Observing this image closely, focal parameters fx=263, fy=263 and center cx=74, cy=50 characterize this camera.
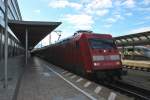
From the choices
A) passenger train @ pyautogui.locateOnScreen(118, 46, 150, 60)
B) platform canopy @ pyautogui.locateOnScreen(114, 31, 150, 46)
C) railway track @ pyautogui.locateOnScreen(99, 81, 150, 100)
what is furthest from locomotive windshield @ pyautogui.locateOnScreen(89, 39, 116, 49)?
passenger train @ pyautogui.locateOnScreen(118, 46, 150, 60)

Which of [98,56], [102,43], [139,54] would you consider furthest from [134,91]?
[139,54]

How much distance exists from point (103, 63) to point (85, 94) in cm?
482

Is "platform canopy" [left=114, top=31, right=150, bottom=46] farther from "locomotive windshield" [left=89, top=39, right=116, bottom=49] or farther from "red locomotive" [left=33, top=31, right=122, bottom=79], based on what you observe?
"red locomotive" [left=33, top=31, right=122, bottom=79]

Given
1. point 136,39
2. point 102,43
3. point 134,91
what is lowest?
point 134,91

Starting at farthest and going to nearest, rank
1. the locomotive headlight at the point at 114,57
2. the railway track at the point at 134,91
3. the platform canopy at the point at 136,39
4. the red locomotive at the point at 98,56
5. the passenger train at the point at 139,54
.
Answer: the passenger train at the point at 139,54 < the platform canopy at the point at 136,39 < the locomotive headlight at the point at 114,57 < the red locomotive at the point at 98,56 < the railway track at the point at 134,91

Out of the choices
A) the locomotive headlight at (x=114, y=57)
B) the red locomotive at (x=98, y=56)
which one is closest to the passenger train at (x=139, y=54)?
the locomotive headlight at (x=114, y=57)

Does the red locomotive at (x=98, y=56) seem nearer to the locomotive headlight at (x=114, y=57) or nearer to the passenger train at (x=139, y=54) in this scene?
the locomotive headlight at (x=114, y=57)

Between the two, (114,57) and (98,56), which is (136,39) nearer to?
(114,57)

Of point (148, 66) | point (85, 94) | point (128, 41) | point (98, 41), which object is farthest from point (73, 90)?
point (128, 41)

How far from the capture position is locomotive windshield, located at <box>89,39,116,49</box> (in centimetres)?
1615

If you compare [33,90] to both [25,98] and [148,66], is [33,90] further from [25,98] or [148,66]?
[148,66]

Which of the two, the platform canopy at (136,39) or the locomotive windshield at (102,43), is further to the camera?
the platform canopy at (136,39)

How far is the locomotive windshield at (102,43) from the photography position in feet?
53.0

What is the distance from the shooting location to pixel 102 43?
16.5 meters
